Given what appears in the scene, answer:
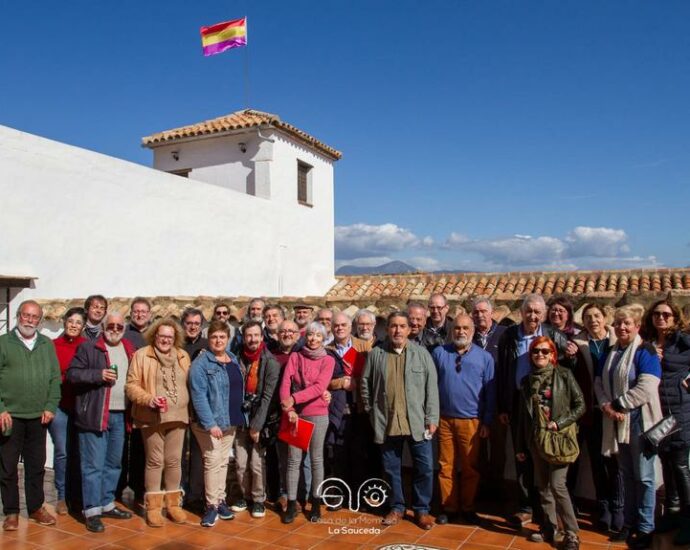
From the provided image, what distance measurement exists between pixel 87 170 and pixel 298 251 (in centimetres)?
807

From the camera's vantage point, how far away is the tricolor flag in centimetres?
1664

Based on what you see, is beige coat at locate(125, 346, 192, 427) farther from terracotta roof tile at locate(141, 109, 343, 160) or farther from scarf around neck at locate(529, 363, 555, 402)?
terracotta roof tile at locate(141, 109, 343, 160)

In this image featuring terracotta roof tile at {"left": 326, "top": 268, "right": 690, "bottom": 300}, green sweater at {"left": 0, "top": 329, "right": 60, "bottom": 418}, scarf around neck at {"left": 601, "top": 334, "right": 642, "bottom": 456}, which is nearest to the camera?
scarf around neck at {"left": 601, "top": 334, "right": 642, "bottom": 456}

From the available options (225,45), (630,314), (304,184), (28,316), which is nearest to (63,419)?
(28,316)

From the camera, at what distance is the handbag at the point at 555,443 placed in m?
4.13

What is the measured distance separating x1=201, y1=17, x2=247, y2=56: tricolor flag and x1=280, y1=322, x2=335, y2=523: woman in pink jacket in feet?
46.2

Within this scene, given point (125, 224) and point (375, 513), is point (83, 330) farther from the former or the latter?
point (125, 224)

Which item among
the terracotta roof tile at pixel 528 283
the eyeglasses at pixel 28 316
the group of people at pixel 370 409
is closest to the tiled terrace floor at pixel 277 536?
the group of people at pixel 370 409

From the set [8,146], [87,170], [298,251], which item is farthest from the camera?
[298,251]

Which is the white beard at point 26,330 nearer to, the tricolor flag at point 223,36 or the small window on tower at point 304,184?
the small window on tower at point 304,184

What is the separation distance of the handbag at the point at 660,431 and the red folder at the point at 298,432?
2568mm

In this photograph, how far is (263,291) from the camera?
52.2 ft

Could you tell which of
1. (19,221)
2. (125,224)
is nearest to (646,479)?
(19,221)

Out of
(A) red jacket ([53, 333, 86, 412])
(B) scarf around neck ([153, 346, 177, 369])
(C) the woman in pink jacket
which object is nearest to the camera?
(C) the woman in pink jacket
